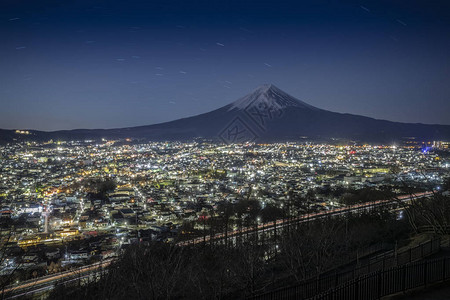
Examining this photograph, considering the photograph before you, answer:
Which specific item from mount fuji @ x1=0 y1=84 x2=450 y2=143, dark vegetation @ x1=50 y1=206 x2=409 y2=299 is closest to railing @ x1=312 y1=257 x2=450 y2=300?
dark vegetation @ x1=50 y1=206 x2=409 y2=299

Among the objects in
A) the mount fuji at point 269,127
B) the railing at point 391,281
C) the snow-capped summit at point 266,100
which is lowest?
the railing at point 391,281

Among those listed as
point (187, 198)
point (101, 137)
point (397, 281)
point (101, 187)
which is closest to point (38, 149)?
point (101, 137)

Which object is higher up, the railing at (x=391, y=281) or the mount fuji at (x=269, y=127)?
the mount fuji at (x=269, y=127)

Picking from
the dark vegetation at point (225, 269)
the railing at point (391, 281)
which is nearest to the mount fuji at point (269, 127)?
the dark vegetation at point (225, 269)

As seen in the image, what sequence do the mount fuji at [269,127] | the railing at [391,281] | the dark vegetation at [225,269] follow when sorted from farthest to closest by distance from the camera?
the mount fuji at [269,127]
the dark vegetation at [225,269]
the railing at [391,281]

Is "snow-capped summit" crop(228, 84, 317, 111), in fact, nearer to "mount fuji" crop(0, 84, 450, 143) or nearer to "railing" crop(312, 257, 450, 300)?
"mount fuji" crop(0, 84, 450, 143)

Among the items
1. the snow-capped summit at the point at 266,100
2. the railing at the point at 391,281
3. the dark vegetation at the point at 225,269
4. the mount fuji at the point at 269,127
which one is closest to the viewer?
the railing at the point at 391,281

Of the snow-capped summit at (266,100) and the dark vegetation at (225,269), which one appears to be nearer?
the dark vegetation at (225,269)

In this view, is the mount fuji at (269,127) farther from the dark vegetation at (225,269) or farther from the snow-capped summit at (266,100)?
the dark vegetation at (225,269)

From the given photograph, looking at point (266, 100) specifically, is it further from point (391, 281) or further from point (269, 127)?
point (391, 281)

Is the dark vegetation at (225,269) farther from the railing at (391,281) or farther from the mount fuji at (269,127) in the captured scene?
the mount fuji at (269,127)
